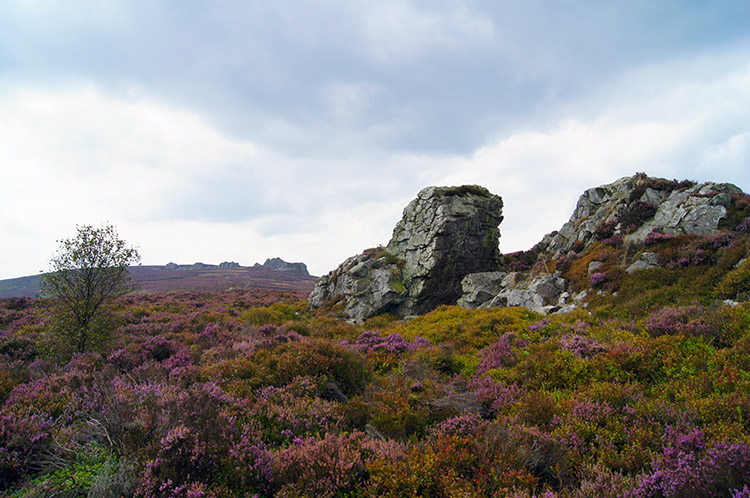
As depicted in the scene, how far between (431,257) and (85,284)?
1918cm

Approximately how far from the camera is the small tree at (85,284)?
10.4 metres

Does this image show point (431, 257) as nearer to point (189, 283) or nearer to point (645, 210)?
point (645, 210)

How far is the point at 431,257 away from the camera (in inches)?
932

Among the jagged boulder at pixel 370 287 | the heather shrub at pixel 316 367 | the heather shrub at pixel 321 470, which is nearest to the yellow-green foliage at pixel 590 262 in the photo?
the jagged boulder at pixel 370 287

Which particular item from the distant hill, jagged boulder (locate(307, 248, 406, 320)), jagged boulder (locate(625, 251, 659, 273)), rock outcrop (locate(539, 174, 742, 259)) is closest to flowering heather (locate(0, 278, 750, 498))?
jagged boulder (locate(625, 251, 659, 273))

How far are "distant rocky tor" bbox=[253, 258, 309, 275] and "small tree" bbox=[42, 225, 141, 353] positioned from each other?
123937mm

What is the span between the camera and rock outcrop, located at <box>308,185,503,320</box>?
78.9 feet

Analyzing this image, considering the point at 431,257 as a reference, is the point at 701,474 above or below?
below

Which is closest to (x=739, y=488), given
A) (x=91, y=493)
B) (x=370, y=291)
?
(x=91, y=493)

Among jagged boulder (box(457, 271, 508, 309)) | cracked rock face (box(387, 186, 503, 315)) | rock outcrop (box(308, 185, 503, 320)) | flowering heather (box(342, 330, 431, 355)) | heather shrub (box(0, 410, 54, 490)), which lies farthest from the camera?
rock outcrop (box(308, 185, 503, 320))

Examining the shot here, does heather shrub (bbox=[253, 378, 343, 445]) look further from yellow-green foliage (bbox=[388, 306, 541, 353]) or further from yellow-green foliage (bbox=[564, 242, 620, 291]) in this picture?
yellow-green foliage (bbox=[564, 242, 620, 291])

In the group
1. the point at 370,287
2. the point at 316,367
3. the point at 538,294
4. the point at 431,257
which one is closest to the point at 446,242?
the point at 431,257

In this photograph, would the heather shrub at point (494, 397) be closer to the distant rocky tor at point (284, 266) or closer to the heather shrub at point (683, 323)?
the heather shrub at point (683, 323)

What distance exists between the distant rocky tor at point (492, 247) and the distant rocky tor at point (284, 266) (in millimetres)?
107355
